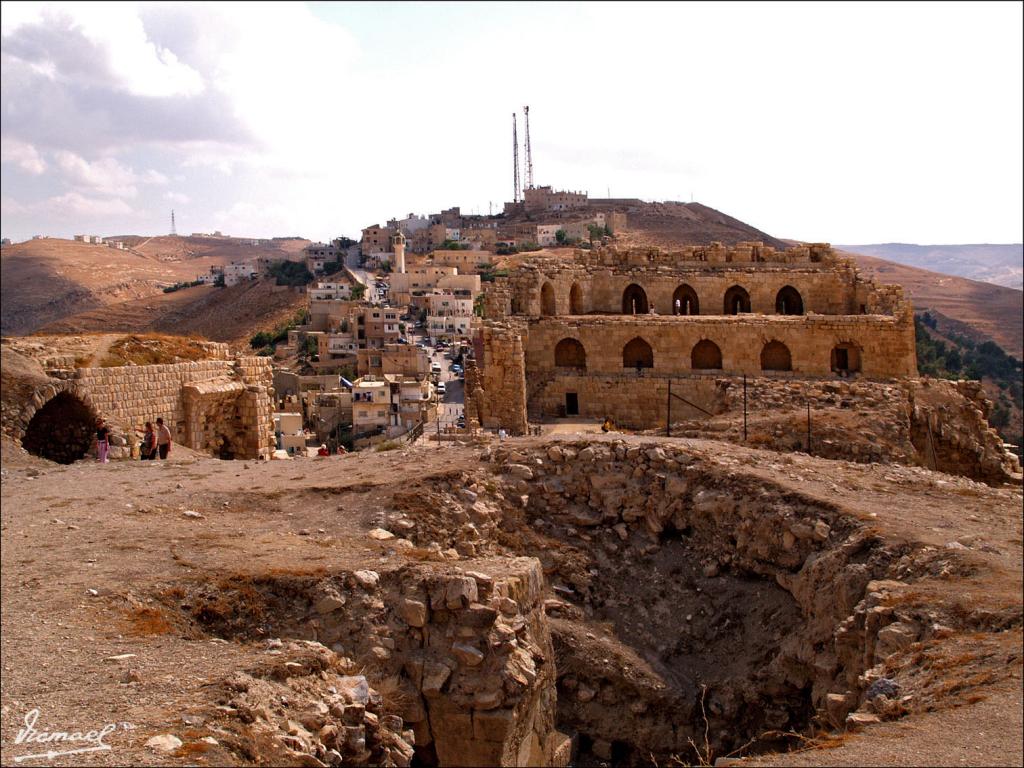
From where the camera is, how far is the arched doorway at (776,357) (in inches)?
778

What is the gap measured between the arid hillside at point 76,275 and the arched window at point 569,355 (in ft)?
325

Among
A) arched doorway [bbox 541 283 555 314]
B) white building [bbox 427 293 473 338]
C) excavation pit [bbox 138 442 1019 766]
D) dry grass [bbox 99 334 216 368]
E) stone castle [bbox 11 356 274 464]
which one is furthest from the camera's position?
white building [bbox 427 293 473 338]

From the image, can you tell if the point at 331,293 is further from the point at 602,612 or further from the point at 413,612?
the point at 413,612

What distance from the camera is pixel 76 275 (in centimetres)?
12912

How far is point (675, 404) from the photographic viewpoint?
60.7 ft

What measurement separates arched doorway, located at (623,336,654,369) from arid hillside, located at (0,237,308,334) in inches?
3924

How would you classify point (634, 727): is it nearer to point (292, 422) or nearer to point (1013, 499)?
point (1013, 499)

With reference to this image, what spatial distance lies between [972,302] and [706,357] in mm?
98964

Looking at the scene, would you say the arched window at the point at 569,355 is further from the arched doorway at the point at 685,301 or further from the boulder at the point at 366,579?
the boulder at the point at 366,579

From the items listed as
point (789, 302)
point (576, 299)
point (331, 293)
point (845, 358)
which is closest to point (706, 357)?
point (845, 358)

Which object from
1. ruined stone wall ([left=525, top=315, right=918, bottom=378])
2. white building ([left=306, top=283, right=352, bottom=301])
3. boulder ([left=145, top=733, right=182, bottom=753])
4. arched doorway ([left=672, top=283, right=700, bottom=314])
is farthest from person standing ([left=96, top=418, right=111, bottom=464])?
white building ([left=306, top=283, right=352, bottom=301])

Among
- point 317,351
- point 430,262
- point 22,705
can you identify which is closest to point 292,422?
point 22,705

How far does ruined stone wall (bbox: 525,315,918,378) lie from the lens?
758 inches

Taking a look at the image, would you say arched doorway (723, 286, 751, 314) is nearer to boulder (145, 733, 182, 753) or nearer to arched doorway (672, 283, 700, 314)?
arched doorway (672, 283, 700, 314)
